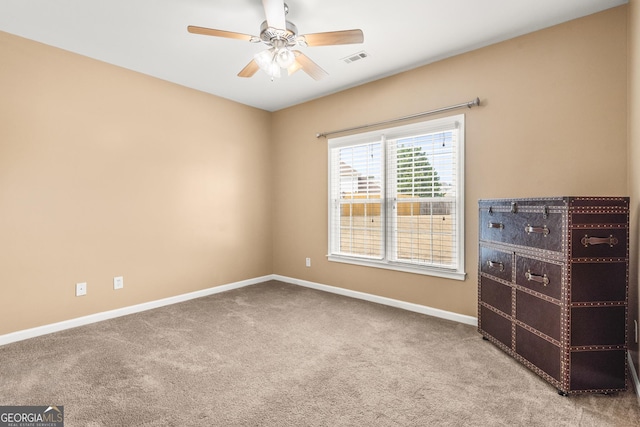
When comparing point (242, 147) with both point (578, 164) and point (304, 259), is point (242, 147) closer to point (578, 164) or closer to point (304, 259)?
point (304, 259)

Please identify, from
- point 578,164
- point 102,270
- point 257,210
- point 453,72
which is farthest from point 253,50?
point 578,164

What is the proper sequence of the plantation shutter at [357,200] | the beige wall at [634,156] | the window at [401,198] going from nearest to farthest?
the beige wall at [634,156] < the window at [401,198] < the plantation shutter at [357,200]

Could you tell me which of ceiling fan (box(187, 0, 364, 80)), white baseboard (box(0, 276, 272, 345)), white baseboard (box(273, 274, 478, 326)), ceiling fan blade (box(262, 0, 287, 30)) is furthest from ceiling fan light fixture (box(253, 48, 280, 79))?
white baseboard (box(0, 276, 272, 345))

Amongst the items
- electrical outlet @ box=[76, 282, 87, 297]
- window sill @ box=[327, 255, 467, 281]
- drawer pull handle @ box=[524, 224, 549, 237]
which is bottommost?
electrical outlet @ box=[76, 282, 87, 297]

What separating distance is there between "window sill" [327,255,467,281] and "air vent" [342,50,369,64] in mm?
2317

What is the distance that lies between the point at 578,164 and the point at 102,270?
461 cm

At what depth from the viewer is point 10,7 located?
8.05 ft

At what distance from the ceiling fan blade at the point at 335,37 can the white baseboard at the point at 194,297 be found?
9.00 feet

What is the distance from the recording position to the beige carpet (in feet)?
5.87

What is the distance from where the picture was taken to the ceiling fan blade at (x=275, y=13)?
6.92 feet

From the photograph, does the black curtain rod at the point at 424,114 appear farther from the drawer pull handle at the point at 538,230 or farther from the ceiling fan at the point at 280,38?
the drawer pull handle at the point at 538,230

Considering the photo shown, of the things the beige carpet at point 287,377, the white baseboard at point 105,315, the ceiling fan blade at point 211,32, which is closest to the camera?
the beige carpet at point 287,377

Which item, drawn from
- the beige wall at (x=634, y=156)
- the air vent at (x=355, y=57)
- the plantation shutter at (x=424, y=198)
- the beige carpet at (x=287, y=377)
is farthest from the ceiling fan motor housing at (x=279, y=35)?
the beige carpet at (x=287, y=377)

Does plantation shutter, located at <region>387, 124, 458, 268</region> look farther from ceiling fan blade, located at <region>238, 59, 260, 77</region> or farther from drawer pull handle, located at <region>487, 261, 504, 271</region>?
ceiling fan blade, located at <region>238, 59, 260, 77</region>
